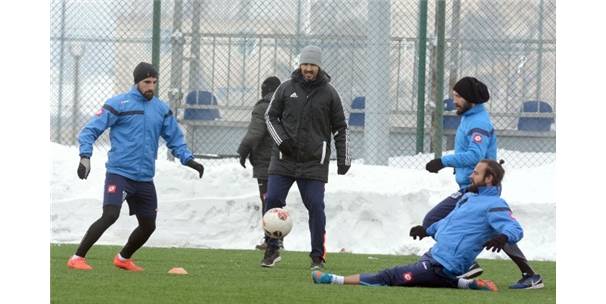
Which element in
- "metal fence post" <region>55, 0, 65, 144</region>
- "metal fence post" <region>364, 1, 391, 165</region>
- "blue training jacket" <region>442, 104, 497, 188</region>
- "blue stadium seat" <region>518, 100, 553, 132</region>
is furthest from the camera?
"metal fence post" <region>55, 0, 65, 144</region>

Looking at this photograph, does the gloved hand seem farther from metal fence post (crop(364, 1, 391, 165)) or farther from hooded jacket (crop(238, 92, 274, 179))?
metal fence post (crop(364, 1, 391, 165))

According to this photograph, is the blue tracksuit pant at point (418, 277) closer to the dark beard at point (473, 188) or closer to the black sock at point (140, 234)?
the dark beard at point (473, 188)

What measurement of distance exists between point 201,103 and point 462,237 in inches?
349

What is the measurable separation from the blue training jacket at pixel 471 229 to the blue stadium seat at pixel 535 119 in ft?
27.2

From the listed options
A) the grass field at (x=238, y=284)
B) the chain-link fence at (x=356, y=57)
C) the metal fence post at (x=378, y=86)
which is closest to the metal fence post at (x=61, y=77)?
the chain-link fence at (x=356, y=57)

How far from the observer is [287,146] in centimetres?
1171

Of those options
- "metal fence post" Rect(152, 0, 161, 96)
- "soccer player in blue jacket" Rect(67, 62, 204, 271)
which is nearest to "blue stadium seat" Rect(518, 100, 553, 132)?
"metal fence post" Rect(152, 0, 161, 96)

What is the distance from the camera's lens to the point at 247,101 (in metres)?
18.1

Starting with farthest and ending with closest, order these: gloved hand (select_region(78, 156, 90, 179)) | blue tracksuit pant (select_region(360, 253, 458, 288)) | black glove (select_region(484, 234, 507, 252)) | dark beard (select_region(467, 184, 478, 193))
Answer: gloved hand (select_region(78, 156, 90, 179)) → dark beard (select_region(467, 184, 478, 193)) → blue tracksuit pant (select_region(360, 253, 458, 288)) → black glove (select_region(484, 234, 507, 252))

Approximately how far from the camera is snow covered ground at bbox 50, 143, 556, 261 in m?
15.9

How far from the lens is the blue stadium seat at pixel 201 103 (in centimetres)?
1805

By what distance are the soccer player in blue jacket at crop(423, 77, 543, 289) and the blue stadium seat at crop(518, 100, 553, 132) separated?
24.6 ft

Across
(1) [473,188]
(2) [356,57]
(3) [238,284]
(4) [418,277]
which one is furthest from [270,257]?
(2) [356,57]
